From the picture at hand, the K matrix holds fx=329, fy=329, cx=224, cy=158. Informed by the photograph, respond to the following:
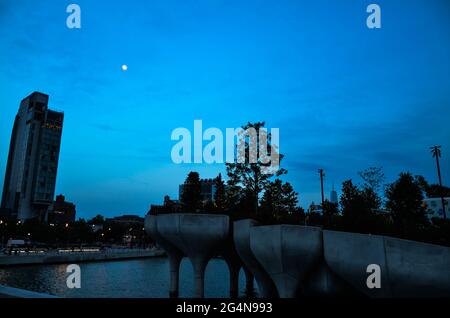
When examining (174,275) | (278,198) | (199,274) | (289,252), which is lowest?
(174,275)

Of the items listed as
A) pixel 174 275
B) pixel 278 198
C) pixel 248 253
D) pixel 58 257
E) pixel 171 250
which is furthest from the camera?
pixel 58 257

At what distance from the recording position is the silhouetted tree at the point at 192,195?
36656 millimetres

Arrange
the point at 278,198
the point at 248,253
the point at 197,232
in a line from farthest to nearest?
1. the point at 278,198
2. the point at 197,232
3. the point at 248,253

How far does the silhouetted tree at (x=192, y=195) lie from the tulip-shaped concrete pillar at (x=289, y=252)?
2095 cm

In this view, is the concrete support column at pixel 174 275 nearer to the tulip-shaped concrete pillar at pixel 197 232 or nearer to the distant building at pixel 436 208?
the tulip-shaped concrete pillar at pixel 197 232

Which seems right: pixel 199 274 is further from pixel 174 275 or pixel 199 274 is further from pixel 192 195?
pixel 192 195

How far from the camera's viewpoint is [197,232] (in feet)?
71.8

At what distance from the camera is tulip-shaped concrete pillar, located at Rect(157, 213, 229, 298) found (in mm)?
21734

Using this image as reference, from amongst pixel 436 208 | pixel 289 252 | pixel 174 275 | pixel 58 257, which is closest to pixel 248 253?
pixel 289 252

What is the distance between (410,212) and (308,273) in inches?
1082

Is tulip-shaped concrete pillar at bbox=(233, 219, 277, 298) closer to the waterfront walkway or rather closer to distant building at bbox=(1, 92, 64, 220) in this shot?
the waterfront walkway

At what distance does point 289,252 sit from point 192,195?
2292 cm

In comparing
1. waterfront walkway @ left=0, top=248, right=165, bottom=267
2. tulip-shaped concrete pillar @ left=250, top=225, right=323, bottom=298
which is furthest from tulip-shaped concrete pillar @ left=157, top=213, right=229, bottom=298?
waterfront walkway @ left=0, top=248, right=165, bottom=267
